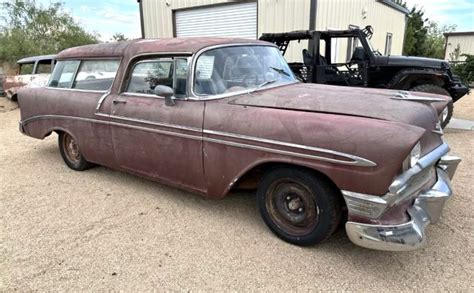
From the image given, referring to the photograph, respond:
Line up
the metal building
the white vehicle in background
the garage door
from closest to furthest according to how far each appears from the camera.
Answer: the metal building < the white vehicle in background < the garage door

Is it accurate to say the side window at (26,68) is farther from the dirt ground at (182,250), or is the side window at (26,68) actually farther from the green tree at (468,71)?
Result: the green tree at (468,71)

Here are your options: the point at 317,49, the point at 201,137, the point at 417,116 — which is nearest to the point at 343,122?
the point at 417,116

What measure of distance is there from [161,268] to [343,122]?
1800mm

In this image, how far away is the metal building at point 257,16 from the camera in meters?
10.2

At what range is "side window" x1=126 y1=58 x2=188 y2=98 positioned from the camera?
3.41 metres

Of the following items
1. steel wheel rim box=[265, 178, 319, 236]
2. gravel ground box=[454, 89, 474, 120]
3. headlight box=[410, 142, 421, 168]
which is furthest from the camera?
gravel ground box=[454, 89, 474, 120]

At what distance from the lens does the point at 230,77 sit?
3.40 m

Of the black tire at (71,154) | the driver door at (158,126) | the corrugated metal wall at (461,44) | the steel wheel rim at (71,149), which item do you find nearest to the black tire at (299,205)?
the driver door at (158,126)

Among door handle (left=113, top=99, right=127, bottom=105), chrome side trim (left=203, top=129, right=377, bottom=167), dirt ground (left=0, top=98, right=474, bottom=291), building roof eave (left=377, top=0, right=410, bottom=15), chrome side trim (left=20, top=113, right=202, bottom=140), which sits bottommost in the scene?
dirt ground (left=0, top=98, right=474, bottom=291)

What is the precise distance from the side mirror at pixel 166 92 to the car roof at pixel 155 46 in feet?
1.36

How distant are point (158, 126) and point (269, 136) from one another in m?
1.29

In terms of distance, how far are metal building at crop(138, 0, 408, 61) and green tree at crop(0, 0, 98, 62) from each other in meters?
7.04

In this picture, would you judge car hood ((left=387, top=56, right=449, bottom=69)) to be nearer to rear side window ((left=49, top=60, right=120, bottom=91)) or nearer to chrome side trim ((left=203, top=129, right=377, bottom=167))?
chrome side trim ((left=203, top=129, right=377, bottom=167))

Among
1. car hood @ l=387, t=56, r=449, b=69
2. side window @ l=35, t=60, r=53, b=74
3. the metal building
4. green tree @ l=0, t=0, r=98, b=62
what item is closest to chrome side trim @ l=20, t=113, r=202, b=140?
car hood @ l=387, t=56, r=449, b=69
